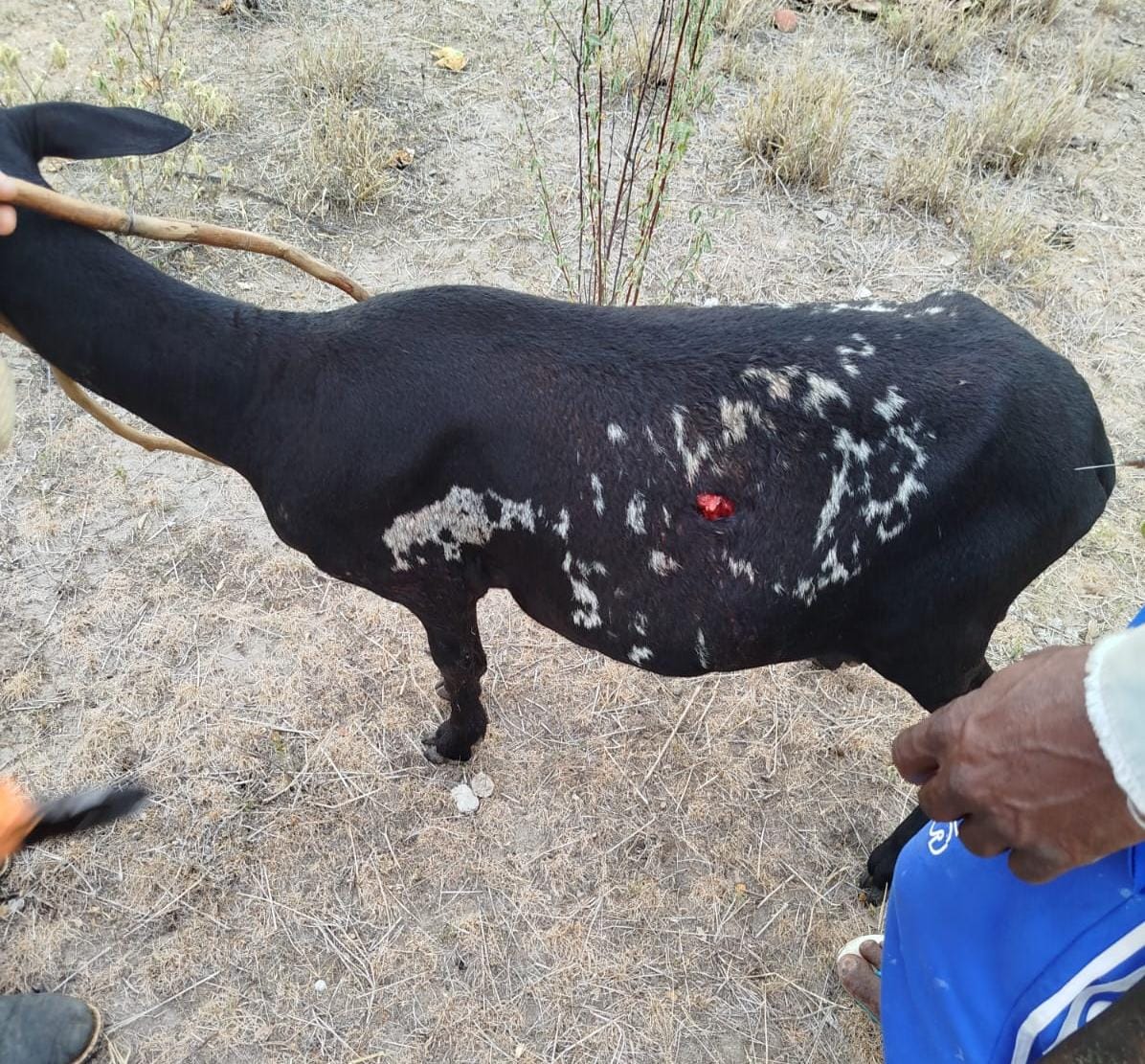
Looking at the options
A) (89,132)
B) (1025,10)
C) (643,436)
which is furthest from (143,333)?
(1025,10)

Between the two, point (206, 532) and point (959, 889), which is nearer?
point (959, 889)

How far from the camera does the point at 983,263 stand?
466 centimetres

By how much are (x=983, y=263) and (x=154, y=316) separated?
4.06m

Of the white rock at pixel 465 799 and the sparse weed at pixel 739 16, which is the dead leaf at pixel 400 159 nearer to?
the sparse weed at pixel 739 16

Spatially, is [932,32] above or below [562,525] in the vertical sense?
above

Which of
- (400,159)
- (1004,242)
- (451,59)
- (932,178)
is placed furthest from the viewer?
(451,59)

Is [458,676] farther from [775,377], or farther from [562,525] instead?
[775,377]

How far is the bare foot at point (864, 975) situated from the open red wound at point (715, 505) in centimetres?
145

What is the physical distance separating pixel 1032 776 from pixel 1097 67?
5.95m

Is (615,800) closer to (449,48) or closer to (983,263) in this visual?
(983,263)

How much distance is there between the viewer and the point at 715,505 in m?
2.13

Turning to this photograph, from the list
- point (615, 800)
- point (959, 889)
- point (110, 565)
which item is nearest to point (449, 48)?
point (110, 565)

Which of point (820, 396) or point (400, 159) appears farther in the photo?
point (400, 159)

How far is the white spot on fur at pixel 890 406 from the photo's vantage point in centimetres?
210
